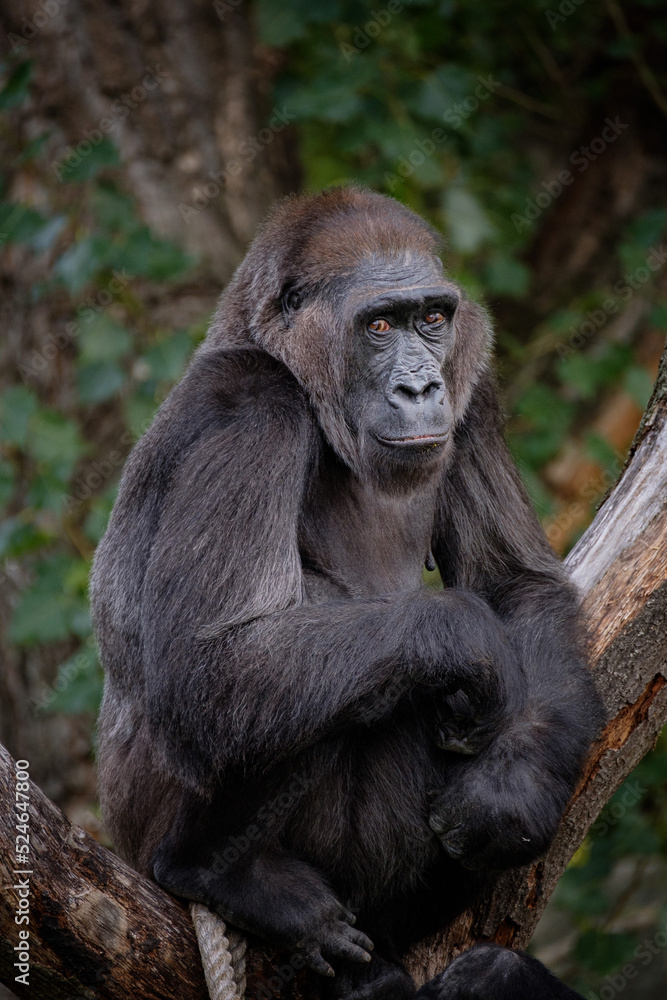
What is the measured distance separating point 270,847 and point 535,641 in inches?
49.8

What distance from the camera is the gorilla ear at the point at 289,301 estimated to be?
448 centimetres

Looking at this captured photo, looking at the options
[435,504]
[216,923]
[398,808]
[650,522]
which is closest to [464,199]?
[435,504]

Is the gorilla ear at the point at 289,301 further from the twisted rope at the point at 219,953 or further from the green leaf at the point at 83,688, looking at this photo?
the green leaf at the point at 83,688

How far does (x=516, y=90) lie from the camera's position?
888 centimetres

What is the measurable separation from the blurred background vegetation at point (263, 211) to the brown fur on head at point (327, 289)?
170 cm

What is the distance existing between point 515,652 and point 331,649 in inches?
32.0

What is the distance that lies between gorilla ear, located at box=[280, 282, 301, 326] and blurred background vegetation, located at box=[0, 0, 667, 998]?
5.99 feet

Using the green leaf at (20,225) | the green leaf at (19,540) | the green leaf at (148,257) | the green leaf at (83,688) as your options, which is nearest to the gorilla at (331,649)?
the green leaf at (83,688)

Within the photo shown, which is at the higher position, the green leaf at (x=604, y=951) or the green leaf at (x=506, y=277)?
the green leaf at (x=506, y=277)

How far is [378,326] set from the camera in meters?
4.32

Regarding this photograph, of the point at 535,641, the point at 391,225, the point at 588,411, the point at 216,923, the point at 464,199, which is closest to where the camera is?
the point at 216,923

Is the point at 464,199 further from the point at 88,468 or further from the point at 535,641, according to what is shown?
the point at 535,641

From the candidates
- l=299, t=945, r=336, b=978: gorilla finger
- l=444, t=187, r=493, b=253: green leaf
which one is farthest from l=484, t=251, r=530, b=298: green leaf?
l=299, t=945, r=336, b=978: gorilla finger

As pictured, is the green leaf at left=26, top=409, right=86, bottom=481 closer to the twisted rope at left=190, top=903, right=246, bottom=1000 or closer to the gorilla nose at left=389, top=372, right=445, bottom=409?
the gorilla nose at left=389, top=372, right=445, bottom=409
